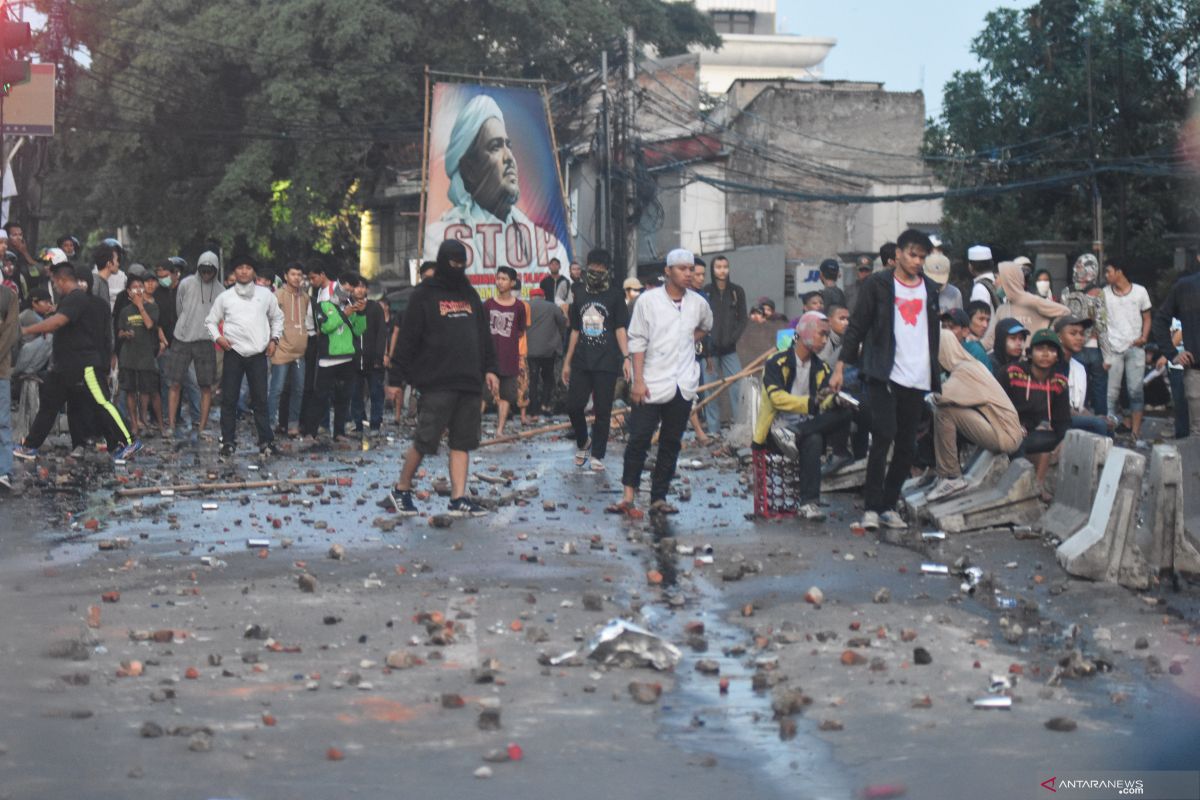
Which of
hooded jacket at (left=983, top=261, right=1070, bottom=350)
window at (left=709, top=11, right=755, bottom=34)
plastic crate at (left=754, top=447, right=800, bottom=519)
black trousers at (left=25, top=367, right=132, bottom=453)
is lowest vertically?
plastic crate at (left=754, top=447, right=800, bottom=519)

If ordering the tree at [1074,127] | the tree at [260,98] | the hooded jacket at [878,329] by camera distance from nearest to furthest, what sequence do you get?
the hooded jacket at [878,329] → the tree at [1074,127] → the tree at [260,98]

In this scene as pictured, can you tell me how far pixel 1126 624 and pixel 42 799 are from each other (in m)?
5.02

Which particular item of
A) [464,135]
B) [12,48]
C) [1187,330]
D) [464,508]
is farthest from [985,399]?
[464,135]

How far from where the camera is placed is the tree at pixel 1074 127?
112ft

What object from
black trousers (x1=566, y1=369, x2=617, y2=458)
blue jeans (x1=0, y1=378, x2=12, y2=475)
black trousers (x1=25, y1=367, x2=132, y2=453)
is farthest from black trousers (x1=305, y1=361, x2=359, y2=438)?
blue jeans (x1=0, y1=378, x2=12, y2=475)

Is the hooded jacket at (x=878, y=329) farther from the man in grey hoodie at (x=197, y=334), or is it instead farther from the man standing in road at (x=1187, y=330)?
the man in grey hoodie at (x=197, y=334)

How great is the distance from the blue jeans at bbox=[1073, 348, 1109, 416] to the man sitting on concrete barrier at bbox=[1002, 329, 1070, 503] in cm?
668

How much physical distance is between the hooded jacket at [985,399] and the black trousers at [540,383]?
11992mm

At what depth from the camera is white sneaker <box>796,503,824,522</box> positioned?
11641 mm

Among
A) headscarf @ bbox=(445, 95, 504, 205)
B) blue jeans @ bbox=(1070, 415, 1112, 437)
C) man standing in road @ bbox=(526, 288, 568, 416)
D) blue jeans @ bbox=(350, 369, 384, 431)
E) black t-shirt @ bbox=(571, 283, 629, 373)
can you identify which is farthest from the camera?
headscarf @ bbox=(445, 95, 504, 205)

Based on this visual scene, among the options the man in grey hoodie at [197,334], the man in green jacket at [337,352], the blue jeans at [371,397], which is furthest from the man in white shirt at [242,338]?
the blue jeans at [371,397]

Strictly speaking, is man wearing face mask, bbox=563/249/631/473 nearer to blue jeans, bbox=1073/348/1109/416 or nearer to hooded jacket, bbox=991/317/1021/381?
hooded jacket, bbox=991/317/1021/381

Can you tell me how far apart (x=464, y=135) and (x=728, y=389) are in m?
14.0

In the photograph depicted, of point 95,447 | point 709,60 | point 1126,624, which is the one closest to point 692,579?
point 1126,624
